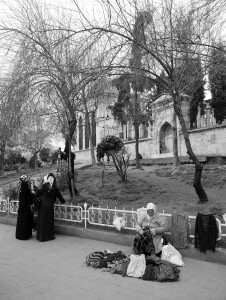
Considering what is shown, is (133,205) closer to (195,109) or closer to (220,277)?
(220,277)

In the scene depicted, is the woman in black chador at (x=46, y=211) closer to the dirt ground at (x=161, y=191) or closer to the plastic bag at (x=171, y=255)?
the dirt ground at (x=161, y=191)

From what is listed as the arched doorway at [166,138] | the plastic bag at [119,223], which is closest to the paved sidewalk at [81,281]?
the plastic bag at [119,223]

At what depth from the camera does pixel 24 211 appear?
733 centimetres

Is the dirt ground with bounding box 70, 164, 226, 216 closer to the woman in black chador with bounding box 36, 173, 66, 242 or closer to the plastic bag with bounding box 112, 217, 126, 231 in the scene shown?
the plastic bag with bounding box 112, 217, 126, 231

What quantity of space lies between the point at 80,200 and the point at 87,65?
13.9 feet

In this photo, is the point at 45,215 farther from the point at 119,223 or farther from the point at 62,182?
the point at 62,182

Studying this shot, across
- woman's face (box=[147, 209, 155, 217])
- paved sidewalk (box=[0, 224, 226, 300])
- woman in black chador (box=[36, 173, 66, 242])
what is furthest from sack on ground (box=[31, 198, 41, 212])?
woman's face (box=[147, 209, 155, 217])

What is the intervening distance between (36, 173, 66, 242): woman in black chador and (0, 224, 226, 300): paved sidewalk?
941 mm

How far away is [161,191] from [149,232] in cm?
500

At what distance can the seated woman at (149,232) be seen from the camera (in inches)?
201

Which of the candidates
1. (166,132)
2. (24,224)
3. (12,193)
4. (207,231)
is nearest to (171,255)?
(207,231)

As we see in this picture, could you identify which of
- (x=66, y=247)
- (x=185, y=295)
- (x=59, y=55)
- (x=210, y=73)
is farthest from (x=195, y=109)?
(x=185, y=295)

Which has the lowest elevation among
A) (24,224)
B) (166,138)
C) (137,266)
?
(137,266)

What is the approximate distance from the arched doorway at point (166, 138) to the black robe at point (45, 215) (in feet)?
54.5
